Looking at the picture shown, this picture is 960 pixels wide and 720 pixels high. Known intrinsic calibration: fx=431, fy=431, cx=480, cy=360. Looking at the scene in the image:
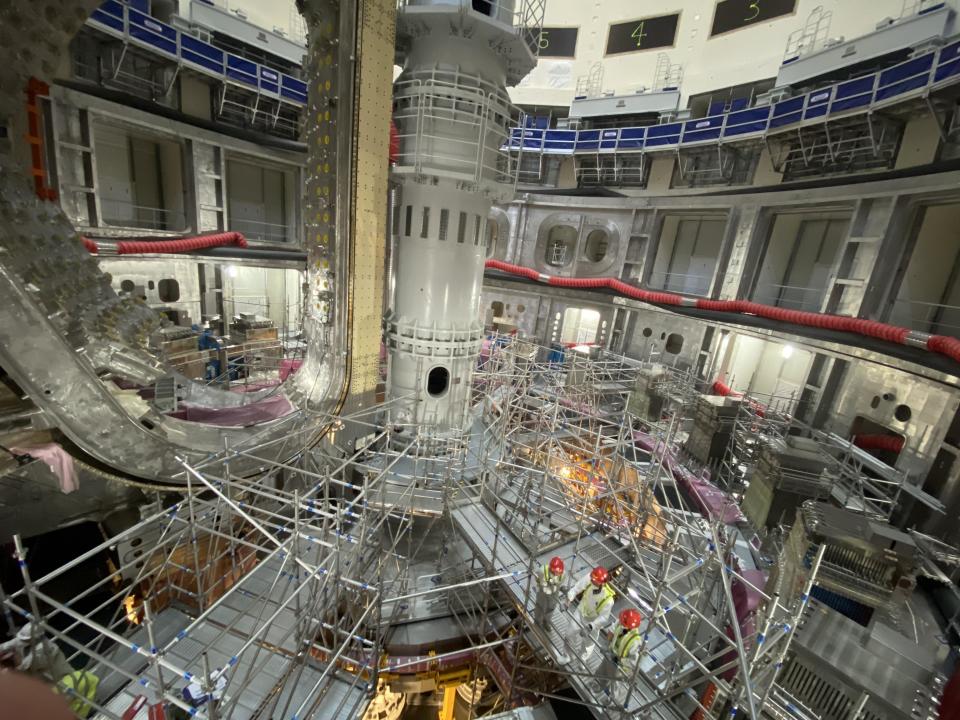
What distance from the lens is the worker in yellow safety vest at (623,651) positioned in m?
4.93

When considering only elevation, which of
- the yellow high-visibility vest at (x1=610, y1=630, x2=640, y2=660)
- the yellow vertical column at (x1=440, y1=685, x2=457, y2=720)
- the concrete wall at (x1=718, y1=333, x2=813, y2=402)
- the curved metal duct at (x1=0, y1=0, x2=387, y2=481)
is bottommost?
the yellow vertical column at (x1=440, y1=685, x2=457, y2=720)

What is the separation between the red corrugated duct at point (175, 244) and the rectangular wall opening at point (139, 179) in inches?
59.8

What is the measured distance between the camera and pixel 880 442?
475 inches

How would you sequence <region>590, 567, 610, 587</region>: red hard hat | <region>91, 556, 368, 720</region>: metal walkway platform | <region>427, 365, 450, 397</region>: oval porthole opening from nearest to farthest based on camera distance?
1. <region>91, 556, 368, 720</region>: metal walkway platform
2. <region>590, 567, 610, 587</region>: red hard hat
3. <region>427, 365, 450, 397</region>: oval porthole opening

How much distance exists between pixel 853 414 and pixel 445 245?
526 inches

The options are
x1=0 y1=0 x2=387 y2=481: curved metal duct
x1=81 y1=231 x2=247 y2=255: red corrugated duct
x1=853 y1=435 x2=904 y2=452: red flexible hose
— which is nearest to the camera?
x1=0 y1=0 x2=387 y2=481: curved metal duct

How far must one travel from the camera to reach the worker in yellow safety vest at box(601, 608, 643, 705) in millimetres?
4926

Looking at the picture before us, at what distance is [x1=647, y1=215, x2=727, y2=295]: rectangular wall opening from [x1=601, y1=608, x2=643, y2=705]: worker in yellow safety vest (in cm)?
1644

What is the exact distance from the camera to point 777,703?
4.22 meters

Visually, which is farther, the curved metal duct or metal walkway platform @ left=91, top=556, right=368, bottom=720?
the curved metal duct

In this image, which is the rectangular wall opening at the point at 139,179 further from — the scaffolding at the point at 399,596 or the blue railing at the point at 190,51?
the scaffolding at the point at 399,596

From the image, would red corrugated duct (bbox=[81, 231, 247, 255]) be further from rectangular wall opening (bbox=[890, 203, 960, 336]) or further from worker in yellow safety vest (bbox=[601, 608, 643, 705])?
rectangular wall opening (bbox=[890, 203, 960, 336])

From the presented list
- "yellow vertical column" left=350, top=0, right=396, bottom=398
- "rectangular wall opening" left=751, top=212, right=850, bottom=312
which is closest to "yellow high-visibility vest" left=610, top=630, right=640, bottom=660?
"yellow vertical column" left=350, top=0, right=396, bottom=398

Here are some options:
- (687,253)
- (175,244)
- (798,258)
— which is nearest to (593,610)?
(175,244)
